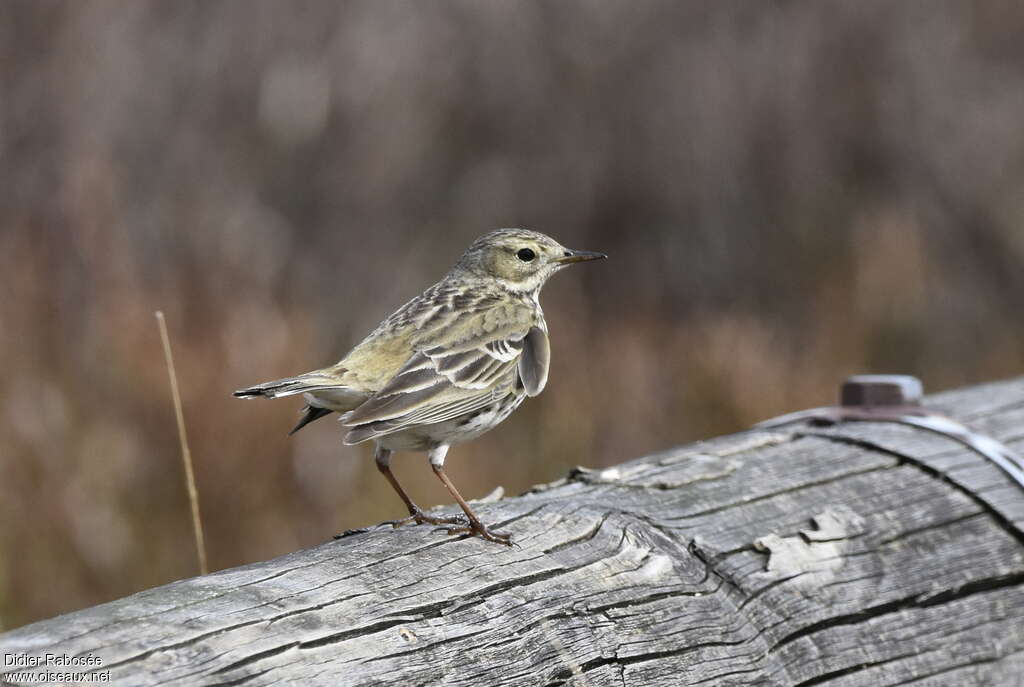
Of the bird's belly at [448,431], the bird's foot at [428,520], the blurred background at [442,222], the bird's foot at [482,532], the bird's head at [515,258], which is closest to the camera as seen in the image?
the bird's foot at [482,532]

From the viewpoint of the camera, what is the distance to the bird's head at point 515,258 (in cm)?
438

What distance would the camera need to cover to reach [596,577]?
279 centimetres

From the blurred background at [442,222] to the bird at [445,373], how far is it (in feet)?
6.92

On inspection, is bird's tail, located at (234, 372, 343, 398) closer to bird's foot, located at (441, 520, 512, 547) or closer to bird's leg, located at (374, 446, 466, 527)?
bird's leg, located at (374, 446, 466, 527)

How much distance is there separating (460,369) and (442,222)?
5.98 meters

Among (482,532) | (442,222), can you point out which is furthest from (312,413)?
(442,222)

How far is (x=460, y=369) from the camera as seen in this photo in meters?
3.66

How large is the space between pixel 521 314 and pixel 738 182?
269 inches

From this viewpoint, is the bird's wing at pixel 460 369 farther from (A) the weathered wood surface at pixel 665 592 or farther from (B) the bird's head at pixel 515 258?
(A) the weathered wood surface at pixel 665 592

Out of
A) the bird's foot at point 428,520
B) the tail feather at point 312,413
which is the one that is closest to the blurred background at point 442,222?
the tail feather at point 312,413

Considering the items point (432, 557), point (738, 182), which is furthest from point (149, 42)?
point (432, 557)

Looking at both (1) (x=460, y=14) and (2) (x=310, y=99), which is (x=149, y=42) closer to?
(2) (x=310, y=99)

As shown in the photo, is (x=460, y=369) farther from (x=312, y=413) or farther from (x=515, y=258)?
(x=515, y=258)

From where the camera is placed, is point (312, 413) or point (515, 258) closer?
point (312, 413)
